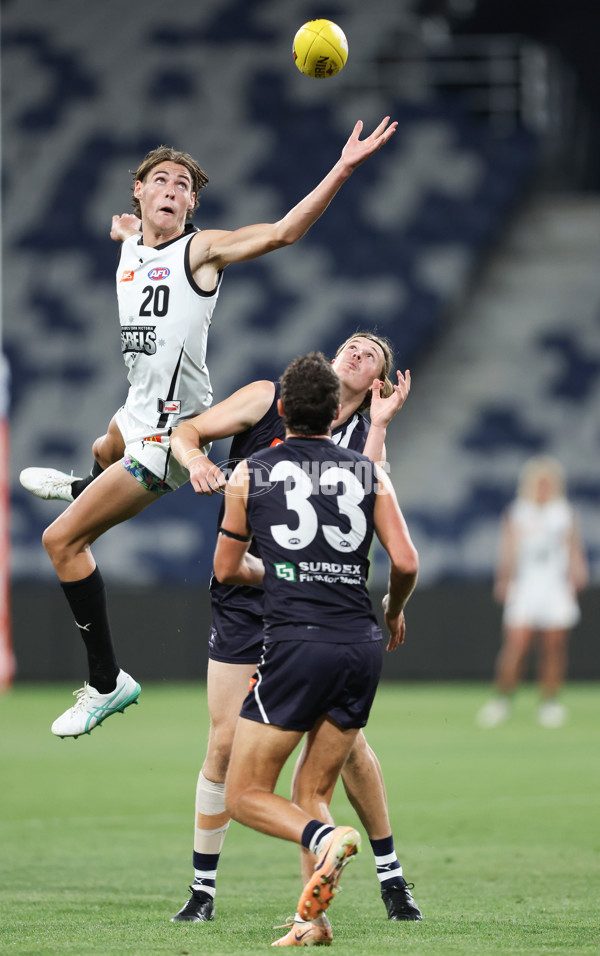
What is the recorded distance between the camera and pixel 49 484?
672 centimetres

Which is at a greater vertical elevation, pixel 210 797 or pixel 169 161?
pixel 169 161

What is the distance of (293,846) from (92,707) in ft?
8.79

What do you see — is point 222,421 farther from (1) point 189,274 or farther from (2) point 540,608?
(2) point 540,608

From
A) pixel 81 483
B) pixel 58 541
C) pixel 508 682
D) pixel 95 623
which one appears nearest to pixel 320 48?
pixel 81 483

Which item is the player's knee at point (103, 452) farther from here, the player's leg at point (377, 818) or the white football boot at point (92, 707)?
the player's leg at point (377, 818)

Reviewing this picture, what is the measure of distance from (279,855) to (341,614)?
3.49m

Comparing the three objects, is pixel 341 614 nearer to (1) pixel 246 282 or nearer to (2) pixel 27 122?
(1) pixel 246 282

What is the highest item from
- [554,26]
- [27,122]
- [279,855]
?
[554,26]

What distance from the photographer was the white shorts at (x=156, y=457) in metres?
5.77

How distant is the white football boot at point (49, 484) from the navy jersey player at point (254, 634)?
1.11 m

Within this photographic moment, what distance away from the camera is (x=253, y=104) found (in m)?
21.3

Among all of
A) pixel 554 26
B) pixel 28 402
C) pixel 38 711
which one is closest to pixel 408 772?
pixel 38 711

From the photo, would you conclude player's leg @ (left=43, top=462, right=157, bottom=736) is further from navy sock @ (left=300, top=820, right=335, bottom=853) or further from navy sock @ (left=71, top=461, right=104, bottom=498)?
navy sock @ (left=300, top=820, right=335, bottom=853)

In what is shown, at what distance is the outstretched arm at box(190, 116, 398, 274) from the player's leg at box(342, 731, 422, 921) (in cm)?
212
